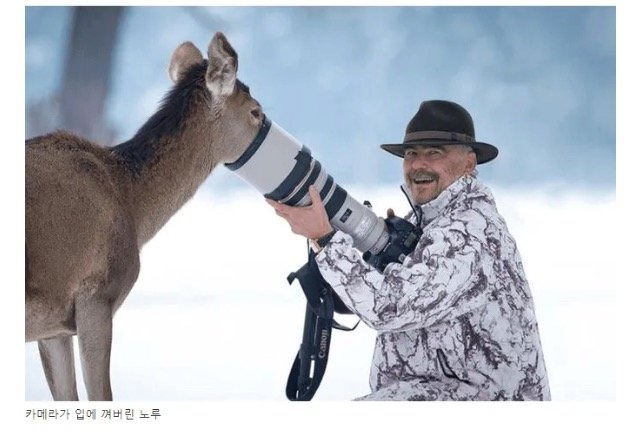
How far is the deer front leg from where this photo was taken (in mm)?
4363

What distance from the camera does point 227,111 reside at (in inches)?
192

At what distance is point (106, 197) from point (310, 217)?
1045 mm

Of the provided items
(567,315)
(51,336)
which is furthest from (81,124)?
(567,315)

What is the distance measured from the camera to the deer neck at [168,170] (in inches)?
191

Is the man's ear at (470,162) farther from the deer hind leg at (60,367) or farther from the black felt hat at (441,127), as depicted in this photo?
the deer hind leg at (60,367)

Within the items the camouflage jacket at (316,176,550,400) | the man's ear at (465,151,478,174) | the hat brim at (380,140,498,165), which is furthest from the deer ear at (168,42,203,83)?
the man's ear at (465,151,478,174)

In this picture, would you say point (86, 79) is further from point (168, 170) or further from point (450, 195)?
point (450, 195)

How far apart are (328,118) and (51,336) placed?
3733 millimetres

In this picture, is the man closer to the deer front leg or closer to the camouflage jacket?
the camouflage jacket

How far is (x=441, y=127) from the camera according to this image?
4.59m

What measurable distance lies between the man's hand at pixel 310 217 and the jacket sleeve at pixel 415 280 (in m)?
0.14

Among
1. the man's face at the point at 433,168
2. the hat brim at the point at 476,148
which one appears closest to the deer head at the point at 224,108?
the hat brim at the point at 476,148

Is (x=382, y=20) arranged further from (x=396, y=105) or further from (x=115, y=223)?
(x=115, y=223)

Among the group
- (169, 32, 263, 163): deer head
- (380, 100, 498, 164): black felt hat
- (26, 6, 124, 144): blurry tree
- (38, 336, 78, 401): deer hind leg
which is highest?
(26, 6, 124, 144): blurry tree
